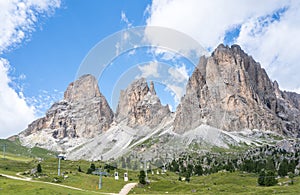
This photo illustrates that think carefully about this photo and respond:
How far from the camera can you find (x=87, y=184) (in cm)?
6888

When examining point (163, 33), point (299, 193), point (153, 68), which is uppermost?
point (163, 33)

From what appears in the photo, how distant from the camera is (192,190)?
2494 inches

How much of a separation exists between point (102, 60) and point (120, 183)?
4002cm

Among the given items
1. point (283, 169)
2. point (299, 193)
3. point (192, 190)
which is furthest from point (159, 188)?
point (283, 169)

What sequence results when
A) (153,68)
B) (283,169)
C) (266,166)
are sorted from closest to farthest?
1. (153,68)
2. (283,169)
3. (266,166)

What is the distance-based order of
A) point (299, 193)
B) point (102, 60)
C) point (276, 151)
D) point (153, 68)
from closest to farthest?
point (102, 60), point (153, 68), point (299, 193), point (276, 151)

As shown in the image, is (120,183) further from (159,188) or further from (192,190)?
(192,190)

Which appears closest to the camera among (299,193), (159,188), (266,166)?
(299,193)

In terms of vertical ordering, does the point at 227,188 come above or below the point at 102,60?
below

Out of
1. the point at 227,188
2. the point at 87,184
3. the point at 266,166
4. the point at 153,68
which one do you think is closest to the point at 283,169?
the point at 266,166

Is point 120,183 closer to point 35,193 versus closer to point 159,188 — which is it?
point 159,188

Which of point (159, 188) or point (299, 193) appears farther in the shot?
point (159, 188)

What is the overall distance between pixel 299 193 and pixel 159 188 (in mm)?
28217

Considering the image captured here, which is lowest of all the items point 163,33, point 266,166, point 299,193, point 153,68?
point 299,193
